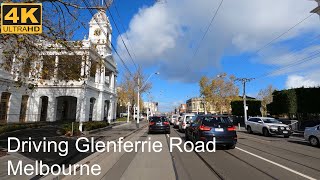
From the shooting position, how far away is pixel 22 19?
6488 millimetres

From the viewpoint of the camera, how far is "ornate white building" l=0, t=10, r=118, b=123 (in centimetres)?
1330

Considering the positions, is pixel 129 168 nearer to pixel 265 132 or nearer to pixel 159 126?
pixel 159 126

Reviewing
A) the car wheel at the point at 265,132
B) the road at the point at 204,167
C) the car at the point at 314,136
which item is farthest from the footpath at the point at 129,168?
the car wheel at the point at 265,132

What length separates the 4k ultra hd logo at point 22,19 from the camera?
21.1 feet

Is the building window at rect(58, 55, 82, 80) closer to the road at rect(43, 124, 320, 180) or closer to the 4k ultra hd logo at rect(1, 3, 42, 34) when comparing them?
the road at rect(43, 124, 320, 180)

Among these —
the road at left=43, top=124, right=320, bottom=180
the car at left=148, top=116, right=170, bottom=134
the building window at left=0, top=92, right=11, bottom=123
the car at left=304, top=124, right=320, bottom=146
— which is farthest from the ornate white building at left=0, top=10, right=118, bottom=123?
the car at left=304, top=124, right=320, bottom=146

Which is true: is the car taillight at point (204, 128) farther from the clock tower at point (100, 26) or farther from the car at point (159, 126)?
the car at point (159, 126)

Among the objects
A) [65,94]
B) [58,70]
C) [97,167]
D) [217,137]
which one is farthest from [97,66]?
[65,94]

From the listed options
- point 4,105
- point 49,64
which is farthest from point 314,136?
point 4,105

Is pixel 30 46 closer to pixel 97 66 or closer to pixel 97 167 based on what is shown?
pixel 97 66

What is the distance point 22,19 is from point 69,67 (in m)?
6.78

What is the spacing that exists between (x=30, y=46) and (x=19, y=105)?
73.0 ft

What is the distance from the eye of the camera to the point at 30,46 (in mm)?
11469

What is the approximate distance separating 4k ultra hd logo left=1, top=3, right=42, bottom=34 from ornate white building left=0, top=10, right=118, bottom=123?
576 cm
